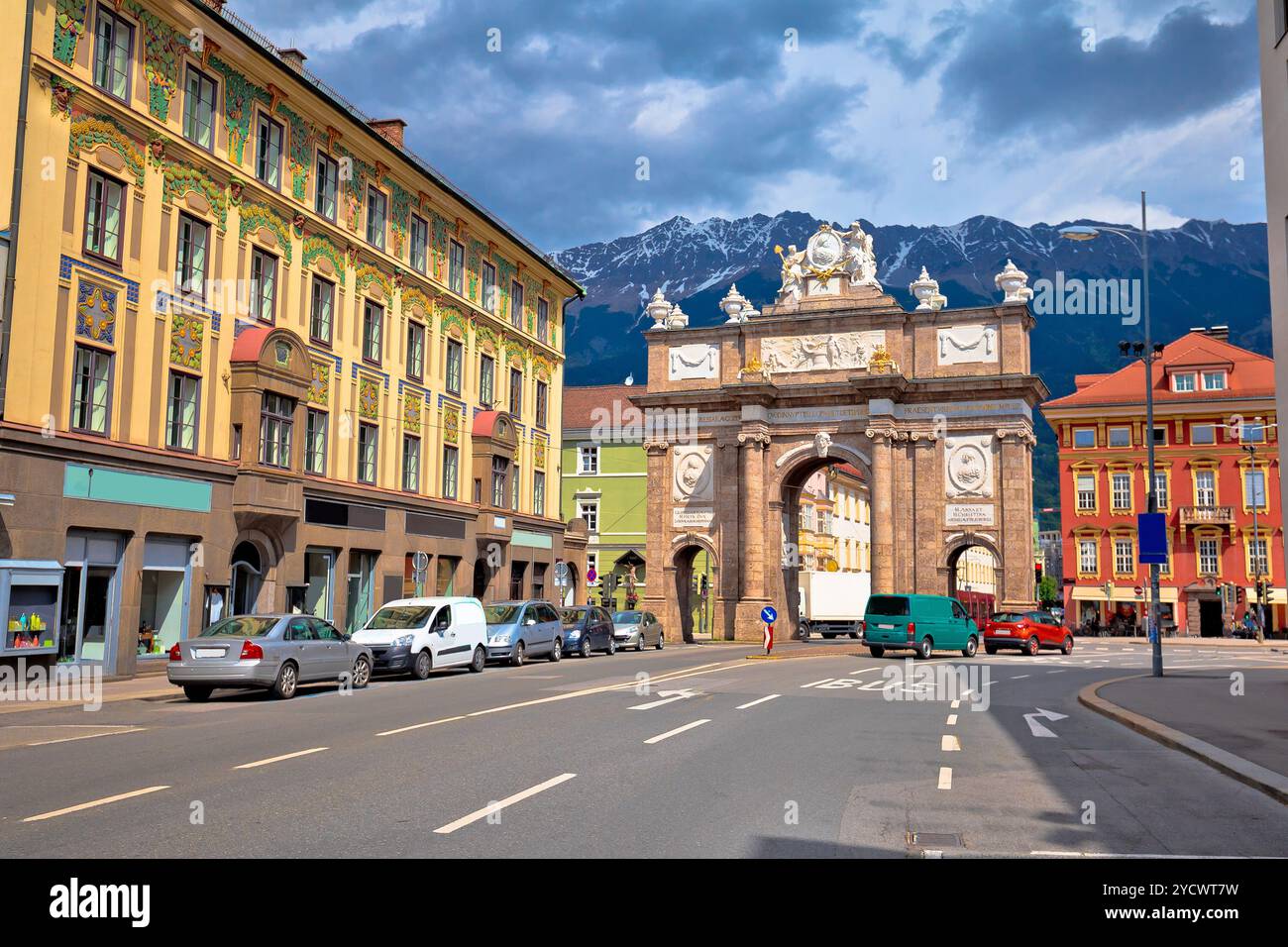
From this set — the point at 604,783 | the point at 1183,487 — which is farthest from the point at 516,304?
the point at 1183,487

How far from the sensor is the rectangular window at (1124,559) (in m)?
75.8

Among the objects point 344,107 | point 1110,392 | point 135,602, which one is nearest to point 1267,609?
point 1110,392

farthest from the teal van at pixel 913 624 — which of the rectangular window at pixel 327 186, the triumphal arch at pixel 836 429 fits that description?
the rectangular window at pixel 327 186

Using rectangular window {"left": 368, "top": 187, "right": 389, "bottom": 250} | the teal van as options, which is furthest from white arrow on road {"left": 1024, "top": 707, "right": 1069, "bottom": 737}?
rectangular window {"left": 368, "top": 187, "right": 389, "bottom": 250}

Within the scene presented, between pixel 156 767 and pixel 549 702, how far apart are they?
8.01m

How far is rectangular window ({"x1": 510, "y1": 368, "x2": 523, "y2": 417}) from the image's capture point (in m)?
45.2

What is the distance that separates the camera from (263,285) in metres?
30.0

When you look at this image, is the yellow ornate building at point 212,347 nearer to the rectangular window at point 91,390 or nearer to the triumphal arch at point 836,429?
the rectangular window at point 91,390

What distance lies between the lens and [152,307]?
1008 inches

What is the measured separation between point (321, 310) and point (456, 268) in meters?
8.88

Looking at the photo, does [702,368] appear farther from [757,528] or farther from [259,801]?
[259,801]

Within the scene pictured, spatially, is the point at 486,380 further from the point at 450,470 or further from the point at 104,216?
the point at 104,216

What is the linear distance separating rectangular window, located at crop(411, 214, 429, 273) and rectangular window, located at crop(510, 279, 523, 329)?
717 cm

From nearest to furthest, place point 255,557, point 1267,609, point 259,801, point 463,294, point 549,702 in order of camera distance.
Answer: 1. point 259,801
2. point 549,702
3. point 255,557
4. point 463,294
5. point 1267,609
